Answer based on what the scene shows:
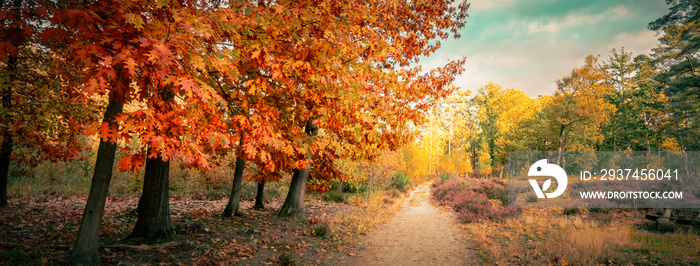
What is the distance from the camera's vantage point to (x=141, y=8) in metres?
3.08

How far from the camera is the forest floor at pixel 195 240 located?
201 inches

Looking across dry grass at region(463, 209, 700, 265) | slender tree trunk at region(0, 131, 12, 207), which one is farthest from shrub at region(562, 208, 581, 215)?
slender tree trunk at region(0, 131, 12, 207)

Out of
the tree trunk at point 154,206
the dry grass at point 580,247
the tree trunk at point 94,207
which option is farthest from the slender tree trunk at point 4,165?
the dry grass at point 580,247

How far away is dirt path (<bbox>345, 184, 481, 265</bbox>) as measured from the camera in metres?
7.35

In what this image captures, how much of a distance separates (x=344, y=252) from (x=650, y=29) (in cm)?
2978

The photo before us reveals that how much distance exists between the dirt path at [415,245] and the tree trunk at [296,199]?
2620 mm

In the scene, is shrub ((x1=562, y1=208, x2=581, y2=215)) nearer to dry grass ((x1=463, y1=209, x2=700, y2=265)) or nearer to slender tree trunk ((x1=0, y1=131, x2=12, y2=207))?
dry grass ((x1=463, y1=209, x2=700, y2=265))

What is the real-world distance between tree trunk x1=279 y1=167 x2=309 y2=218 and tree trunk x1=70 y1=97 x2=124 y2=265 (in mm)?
6195

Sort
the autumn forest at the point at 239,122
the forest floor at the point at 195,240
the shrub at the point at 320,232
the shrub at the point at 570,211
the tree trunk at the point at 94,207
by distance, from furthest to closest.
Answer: the shrub at the point at 570,211 < the shrub at the point at 320,232 < the forest floor at the point at 195,240 < the tree trunk at the point at 94,207 < the autumn forest at the point at 239,122

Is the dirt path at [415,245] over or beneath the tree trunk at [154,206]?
beneath

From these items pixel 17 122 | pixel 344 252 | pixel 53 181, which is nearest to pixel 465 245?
pixel 344 252

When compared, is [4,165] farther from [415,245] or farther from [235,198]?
[415,245]

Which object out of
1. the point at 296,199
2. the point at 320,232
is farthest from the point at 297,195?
the point at 320,232

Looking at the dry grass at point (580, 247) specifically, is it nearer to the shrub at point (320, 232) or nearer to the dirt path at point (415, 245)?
the dirt path at point (415, 245)
